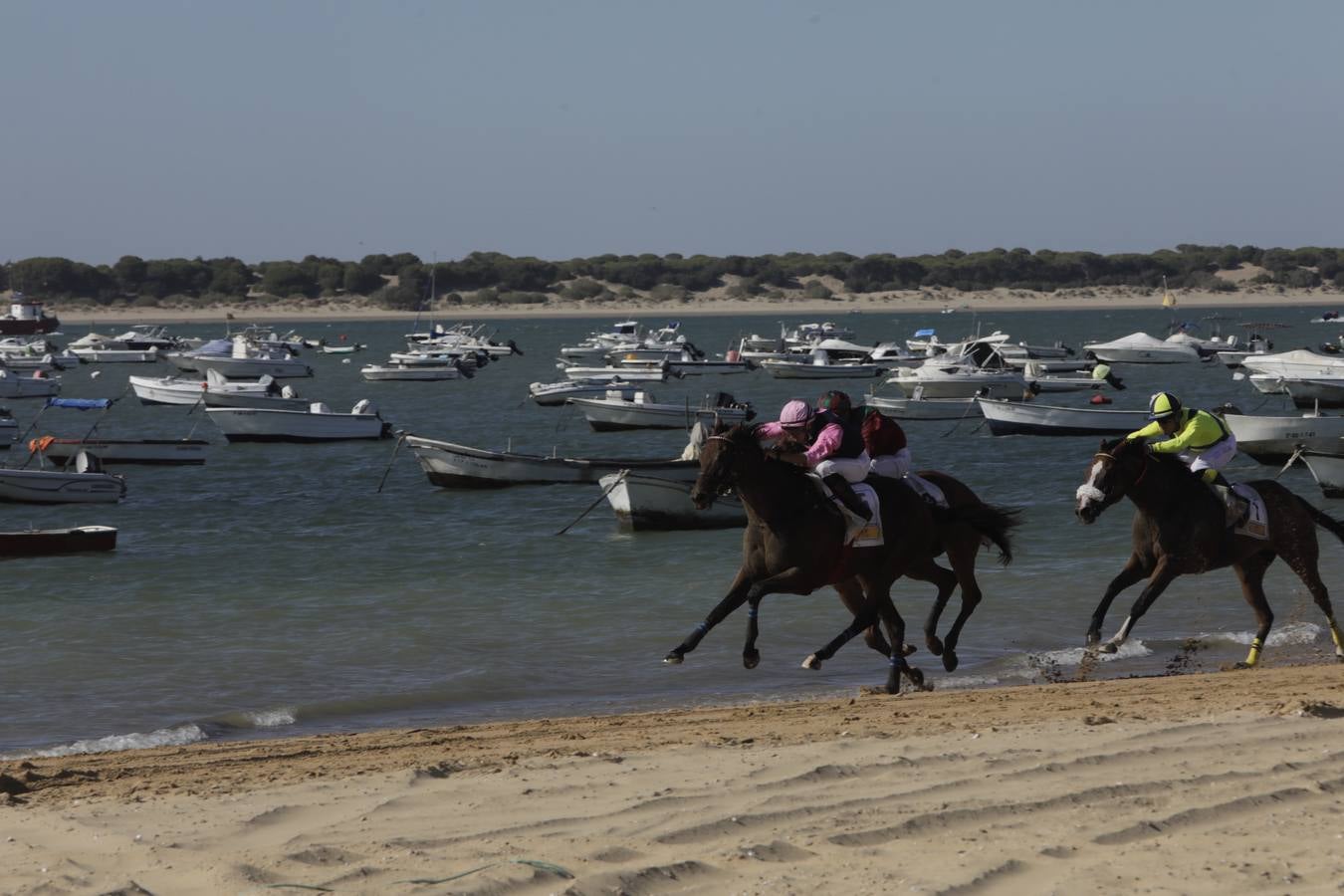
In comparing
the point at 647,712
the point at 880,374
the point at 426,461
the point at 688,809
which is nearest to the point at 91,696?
the point at 647,712

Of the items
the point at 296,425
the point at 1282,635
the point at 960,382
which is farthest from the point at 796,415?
the point at 960,382

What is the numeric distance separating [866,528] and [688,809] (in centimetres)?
559

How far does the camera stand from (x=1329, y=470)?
101 ft

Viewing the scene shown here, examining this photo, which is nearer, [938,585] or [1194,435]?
[938,585]

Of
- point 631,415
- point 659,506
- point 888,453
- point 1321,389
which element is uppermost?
point 888,453

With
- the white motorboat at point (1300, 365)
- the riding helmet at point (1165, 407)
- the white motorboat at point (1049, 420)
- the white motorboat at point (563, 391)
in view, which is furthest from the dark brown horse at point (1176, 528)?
the white motorboat at point (563, 391)

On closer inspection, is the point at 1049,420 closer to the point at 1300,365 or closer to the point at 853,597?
the point at 1300,365

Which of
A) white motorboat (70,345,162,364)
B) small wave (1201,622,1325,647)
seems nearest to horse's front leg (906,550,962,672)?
small wave (1201,622,1325,647)

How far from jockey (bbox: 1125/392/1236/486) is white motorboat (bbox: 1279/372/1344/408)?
37.6m

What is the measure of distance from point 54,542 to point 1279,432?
2463 cm

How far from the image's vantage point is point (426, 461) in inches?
1475

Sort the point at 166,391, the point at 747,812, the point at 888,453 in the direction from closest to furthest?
the point at 747,812, the point at 888,453, the point at 166,391

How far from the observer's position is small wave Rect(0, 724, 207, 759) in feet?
44.3

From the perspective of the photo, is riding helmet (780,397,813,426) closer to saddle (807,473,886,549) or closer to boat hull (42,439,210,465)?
saddle (807,473,886,549)
